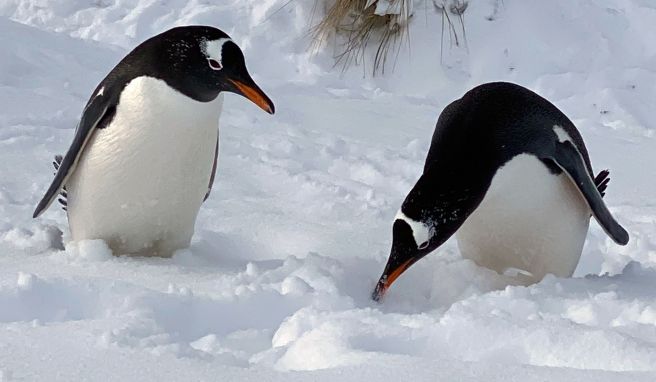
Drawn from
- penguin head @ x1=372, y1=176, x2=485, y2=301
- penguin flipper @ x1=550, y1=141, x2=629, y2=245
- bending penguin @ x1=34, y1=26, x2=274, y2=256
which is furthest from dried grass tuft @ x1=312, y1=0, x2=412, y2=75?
penguin head @ x1=372, y1=176, x2=485, y2=301

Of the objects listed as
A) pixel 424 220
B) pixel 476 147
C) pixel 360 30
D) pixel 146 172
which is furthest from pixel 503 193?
pixel 360 30

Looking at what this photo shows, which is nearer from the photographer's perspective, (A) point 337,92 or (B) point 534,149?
(B) point 534,149

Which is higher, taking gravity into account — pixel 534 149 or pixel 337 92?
pixel 534 149

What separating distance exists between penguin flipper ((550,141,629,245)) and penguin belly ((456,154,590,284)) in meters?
0.04

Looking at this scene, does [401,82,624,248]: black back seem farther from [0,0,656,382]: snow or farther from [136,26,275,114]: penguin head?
[136,26,275,114]: penguin head

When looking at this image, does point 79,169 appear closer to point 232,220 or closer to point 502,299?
point 232,220

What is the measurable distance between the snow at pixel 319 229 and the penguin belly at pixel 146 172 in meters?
0.08

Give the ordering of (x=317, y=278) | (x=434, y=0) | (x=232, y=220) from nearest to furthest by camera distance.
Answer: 1. (x=317, y=278)
2. (x=232, y=220)
3. (x=434, y=0)

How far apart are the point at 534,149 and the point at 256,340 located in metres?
0.78

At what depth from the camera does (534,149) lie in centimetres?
201

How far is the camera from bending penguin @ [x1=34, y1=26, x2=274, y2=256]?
2.05 meters

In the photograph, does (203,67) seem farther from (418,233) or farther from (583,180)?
(583,180)

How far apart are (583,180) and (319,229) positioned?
2.64ft

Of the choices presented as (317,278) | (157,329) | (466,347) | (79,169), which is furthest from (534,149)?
(79,169)
